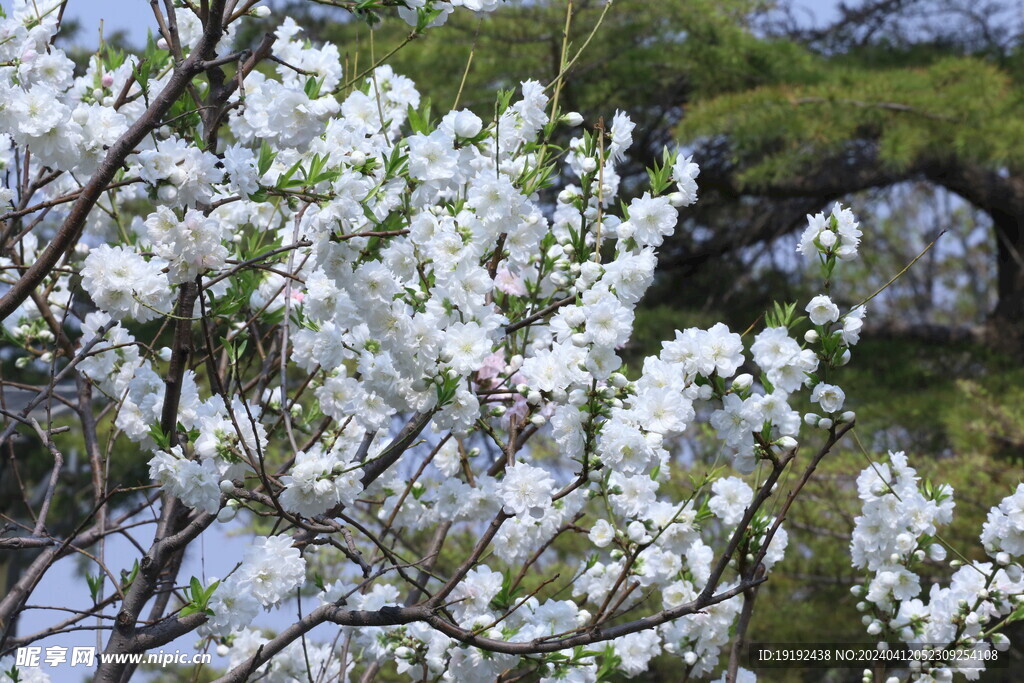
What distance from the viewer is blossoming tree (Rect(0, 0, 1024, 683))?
129 cm

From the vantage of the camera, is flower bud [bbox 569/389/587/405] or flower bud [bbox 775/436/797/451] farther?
flower bud [bbox 775/436/797/451]

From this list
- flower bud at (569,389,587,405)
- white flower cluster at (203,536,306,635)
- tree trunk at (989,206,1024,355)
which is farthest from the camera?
tree trunk at (989,206,1024,355)

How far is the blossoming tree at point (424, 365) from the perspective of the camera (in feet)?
4.22

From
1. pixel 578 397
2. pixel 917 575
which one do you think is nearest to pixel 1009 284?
pixel 917 575

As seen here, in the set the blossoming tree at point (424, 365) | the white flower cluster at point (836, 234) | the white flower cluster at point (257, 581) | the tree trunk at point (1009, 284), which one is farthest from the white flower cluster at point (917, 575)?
the tree trunk at point (1009, 284)

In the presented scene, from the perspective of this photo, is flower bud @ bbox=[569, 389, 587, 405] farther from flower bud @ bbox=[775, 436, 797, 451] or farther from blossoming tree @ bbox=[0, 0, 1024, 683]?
flower bud @ bbox=[775, 436, 797, 451]

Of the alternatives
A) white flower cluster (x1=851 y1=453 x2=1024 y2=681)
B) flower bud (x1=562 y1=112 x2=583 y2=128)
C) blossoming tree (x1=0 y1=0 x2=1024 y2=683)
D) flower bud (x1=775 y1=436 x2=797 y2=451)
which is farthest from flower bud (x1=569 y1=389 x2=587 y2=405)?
white flower cluster (x1=851 y1=453 x2=1024 y2=681)

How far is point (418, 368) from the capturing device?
1294mm

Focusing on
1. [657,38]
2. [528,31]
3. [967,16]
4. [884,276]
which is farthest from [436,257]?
[884,276]

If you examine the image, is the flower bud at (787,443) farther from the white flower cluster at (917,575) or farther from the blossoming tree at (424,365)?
the white flower cluster at (917,575)

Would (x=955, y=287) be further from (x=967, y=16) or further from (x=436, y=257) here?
(x=436, y=257)

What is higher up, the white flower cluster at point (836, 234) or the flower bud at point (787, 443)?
the white flower cluster at point (836, 234)

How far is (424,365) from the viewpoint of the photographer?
1.28 metres

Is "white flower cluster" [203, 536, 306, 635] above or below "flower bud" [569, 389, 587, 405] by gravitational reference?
below
